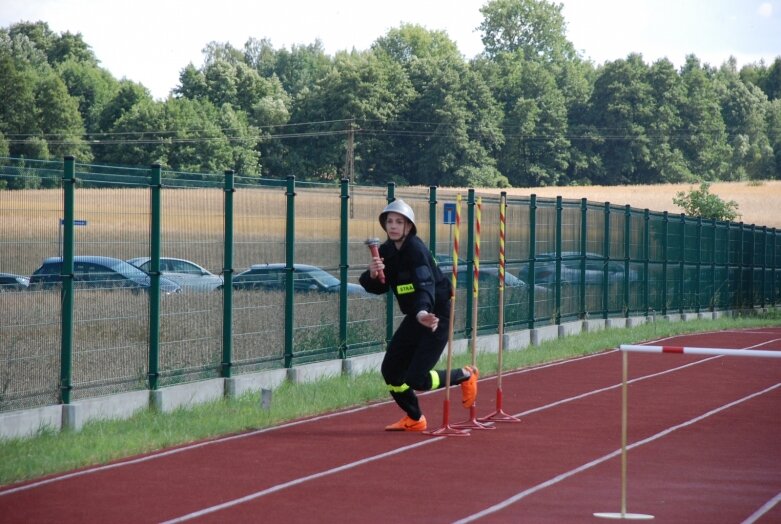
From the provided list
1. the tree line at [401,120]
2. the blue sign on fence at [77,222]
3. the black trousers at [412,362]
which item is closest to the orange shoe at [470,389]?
the black trousers at [412,362]

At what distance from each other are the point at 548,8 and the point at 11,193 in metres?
132

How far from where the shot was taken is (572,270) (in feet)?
91.4

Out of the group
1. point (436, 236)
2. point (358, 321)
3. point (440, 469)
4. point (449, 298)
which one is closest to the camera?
point (440, 469)

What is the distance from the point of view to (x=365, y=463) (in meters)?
11.0

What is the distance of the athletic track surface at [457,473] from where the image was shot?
350 inches

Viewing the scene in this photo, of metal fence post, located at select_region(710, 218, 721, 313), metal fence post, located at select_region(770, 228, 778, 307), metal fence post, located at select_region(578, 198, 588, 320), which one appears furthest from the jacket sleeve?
metal fence post, located at select_region(770, 228, 778, 307)

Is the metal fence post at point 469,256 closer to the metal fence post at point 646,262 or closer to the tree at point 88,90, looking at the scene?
the metal fence post at point 646,262

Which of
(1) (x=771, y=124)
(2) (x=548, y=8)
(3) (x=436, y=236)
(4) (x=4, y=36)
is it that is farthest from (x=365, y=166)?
(3) (x=436, y=236)

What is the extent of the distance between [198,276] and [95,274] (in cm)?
193

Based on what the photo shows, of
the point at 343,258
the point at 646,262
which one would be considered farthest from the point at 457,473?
the point at 646,262

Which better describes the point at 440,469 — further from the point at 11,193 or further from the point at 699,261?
the point at 699,261

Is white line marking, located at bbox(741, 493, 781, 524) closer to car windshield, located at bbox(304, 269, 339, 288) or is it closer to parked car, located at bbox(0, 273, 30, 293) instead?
parked car, located at bbox(0, 273, 30, 293)

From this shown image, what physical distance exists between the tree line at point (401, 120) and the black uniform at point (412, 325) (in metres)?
66.2

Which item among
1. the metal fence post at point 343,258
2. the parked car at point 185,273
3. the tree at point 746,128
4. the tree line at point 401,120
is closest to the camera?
the parked car at point 185,273
